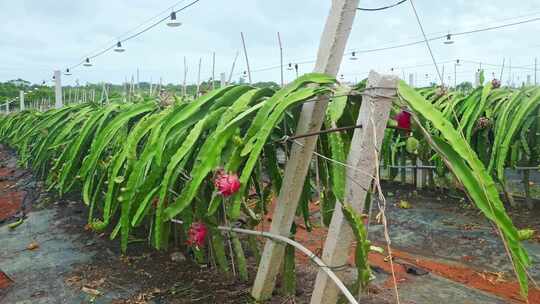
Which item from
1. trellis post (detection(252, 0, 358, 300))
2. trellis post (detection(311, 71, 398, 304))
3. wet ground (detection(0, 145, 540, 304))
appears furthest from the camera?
wet ground (detection(0, 145, 540, 304))

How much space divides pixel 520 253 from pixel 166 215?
1169 mm

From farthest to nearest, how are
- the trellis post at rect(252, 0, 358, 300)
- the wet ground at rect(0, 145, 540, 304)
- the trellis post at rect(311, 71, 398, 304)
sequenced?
1. the wet ground at rect(0, 145, 540, 304)
2. the trellis post at rect(252, 0, 358, 300)
3. the trellis post at rect(311, 71, 398, 304)

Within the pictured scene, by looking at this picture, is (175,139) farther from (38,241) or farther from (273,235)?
(38,241)

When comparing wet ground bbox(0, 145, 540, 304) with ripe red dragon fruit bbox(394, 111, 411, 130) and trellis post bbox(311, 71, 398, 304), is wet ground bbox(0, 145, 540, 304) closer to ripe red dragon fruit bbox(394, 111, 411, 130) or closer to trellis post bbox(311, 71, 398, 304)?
trellis post bbox(311, 71, 398, 304)

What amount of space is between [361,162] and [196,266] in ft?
4.34

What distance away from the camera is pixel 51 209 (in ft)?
12.7

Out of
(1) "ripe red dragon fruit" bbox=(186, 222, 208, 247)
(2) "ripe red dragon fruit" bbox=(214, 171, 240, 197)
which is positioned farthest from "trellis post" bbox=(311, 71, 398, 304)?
(1) "ripe red dragon fruit" bbox=(186, 222, 208, 247)

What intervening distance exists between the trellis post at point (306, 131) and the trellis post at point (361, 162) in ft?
0.72

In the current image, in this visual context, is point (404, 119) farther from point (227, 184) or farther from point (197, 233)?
point (197, 233)

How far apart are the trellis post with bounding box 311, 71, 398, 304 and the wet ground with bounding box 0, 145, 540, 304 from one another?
266mm

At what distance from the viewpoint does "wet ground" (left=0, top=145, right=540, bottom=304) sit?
2232 millimetres

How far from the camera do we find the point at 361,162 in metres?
1.49

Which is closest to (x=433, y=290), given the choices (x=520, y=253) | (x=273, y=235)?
(x=273, y=235)

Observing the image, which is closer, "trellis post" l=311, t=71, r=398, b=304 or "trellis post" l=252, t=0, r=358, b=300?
"trellis post" l=311, t=71, r=398, b=304
